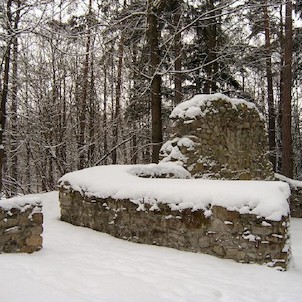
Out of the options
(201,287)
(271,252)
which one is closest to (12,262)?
(201,287)

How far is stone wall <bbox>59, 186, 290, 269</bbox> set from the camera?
4844mm

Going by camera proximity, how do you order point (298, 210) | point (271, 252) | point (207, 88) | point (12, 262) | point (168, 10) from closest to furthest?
point (12, 262), point (271, 252), point (298, 210), point (168, 10), point (207, 88)

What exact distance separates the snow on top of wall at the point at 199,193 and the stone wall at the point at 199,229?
97 mm

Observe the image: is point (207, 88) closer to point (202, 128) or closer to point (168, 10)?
point (168, 10)

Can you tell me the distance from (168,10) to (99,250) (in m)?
10.1

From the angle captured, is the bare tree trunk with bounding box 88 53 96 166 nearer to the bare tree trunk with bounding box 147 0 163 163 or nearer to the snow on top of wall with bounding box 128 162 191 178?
the bare tree trunk with bounding box 147 0 163 163

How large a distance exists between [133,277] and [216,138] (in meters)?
5.12

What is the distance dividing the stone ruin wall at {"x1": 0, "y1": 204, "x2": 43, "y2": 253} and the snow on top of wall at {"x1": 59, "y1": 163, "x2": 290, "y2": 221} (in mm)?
1783

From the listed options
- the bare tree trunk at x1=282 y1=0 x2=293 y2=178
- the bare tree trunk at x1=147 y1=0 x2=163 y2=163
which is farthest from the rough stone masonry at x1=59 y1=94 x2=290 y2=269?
the bare tree trunk at x1=282 y1=0 x2=293 y2=178

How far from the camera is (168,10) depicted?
12.9 m

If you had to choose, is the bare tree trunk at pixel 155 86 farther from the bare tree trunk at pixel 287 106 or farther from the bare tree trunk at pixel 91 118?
the bare tree trunk at pixel 287 106

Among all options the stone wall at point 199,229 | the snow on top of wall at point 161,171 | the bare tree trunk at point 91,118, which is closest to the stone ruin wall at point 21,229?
the stone wall at point 199,229

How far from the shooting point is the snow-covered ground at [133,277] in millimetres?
3490

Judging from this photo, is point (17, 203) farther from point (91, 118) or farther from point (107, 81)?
point (107, 81)
